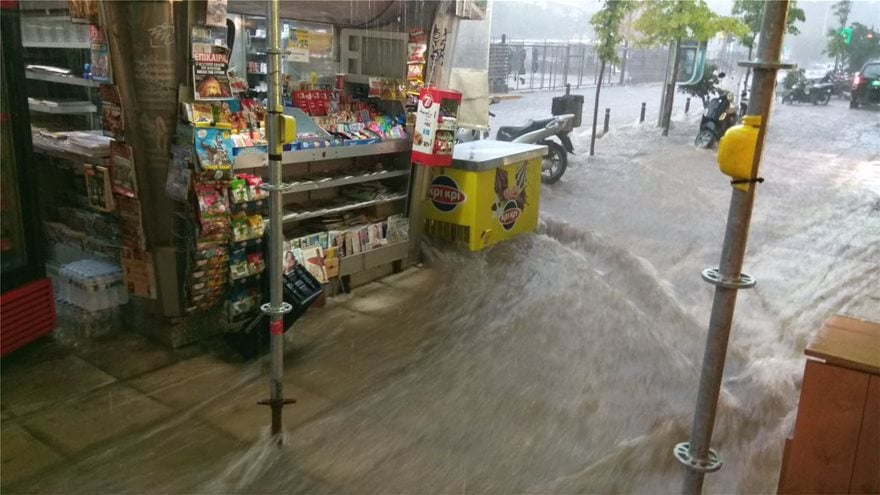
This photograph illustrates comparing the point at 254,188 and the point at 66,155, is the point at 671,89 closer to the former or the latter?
the point at 254,188

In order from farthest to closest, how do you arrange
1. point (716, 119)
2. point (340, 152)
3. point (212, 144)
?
point (716, 119), point (340, 152), point (212, 144)

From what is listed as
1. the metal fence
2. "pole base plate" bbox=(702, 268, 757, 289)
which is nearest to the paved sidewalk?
"pole base plate" bbox=(702, 268, 757, 289)

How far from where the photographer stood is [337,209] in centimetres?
587

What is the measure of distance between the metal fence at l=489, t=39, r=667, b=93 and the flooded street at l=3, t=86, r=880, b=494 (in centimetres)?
1108

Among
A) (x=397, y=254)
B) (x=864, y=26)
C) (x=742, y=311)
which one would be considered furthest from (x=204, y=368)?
(x=864, y=26)

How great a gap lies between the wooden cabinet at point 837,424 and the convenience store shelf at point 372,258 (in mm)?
3951

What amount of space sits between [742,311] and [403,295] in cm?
299

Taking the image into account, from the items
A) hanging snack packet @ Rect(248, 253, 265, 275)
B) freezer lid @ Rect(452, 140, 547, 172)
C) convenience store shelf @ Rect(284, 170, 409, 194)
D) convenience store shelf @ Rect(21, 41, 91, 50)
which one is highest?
convenience store shelf @ Rect(21, 41, 91, 50)

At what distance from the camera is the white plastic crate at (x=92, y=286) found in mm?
4770

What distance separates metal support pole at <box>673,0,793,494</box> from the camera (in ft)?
8.06

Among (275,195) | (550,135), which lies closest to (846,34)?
(550,135)

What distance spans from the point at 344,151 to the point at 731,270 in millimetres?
3694

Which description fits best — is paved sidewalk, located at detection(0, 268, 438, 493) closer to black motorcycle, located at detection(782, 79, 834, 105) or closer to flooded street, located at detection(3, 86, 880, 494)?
flooded street, located at detection(3, 86, 880, 494)

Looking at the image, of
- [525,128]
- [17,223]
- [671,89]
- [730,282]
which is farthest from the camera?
[671,89]
